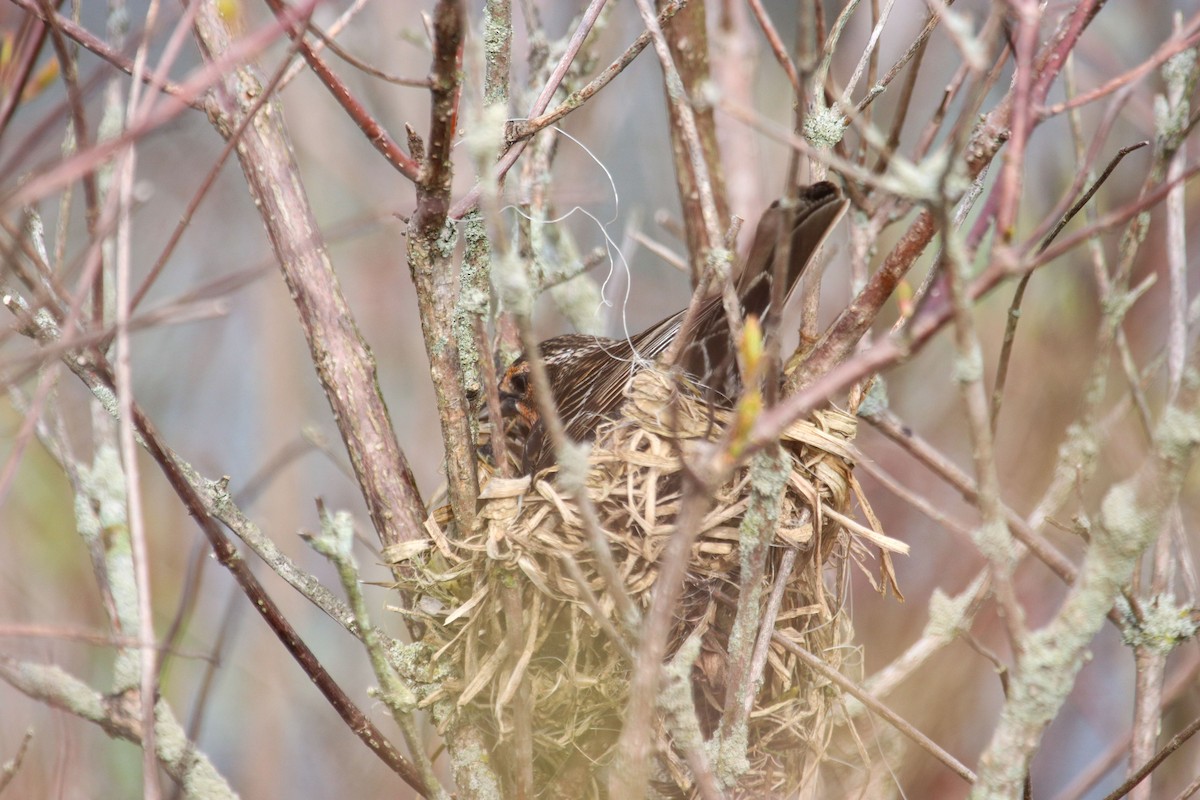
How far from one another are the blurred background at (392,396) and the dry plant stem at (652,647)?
89 centimetres

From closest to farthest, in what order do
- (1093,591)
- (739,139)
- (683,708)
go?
(1093,591) → (683,708) → (739,139)

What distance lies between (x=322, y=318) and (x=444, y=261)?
0.44m

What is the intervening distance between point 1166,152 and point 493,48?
4.42ft

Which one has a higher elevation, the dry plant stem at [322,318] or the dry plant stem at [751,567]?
the dry plant stem at [322,318]

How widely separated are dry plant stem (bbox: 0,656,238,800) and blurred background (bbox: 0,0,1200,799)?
171 mm

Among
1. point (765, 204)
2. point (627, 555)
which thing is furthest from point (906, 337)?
point (765, 204)

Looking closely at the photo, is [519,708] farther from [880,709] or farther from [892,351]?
[892,351]

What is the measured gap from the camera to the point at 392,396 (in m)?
6.68

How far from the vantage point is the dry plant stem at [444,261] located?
4.78 ft

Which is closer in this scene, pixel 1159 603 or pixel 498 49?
Answer: pixel 498 49

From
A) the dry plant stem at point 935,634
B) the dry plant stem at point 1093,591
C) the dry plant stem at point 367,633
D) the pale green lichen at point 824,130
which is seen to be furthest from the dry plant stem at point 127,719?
the pale green lichen at point 824,130

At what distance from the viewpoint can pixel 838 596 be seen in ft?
7.63

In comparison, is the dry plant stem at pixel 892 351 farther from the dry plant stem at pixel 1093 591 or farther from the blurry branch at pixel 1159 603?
the blurry branch at pixel 1159 603

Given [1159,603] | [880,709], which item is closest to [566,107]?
[880,709]
